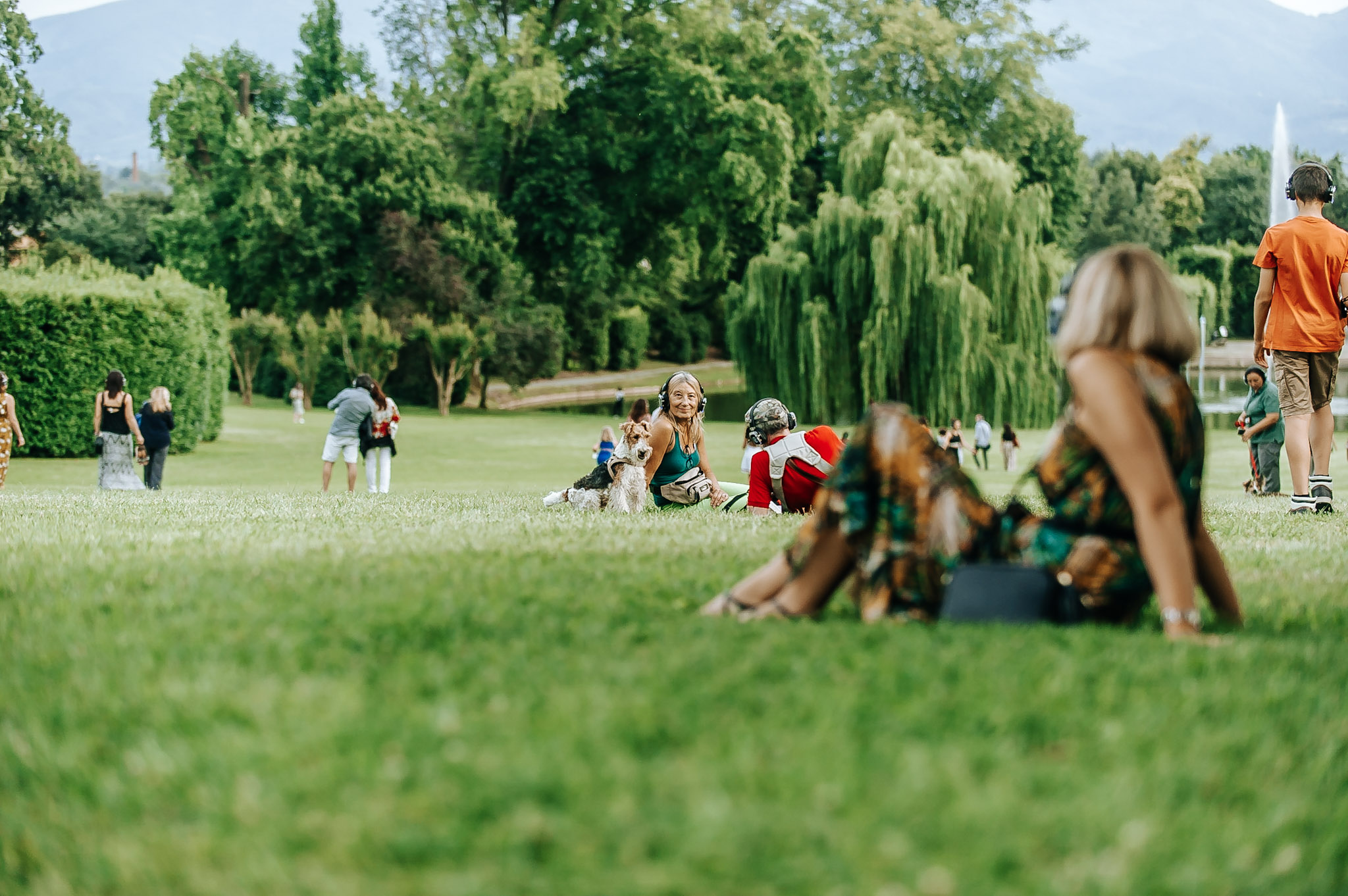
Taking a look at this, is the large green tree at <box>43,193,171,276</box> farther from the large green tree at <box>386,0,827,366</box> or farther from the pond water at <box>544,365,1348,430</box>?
the pond water at <box>544,365,1348,430</box>

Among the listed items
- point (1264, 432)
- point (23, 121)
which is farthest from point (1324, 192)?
point (23, 121)

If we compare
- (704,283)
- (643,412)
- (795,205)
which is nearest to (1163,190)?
(704,283)

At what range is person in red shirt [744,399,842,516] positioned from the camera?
9.76 meters

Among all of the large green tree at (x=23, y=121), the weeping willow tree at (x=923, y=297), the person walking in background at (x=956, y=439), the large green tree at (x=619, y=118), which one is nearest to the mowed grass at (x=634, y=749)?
the person walking in background at (x=956, y=439)

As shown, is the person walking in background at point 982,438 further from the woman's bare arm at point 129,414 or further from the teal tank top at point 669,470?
the teal tank top at point 669,470

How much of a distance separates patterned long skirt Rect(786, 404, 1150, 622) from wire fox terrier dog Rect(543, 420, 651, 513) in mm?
6415

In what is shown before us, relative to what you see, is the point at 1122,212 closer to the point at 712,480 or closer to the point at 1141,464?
the point at 712,480

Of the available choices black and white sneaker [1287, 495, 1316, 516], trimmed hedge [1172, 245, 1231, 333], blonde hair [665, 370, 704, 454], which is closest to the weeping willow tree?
blonde hair [665, 370, 704, 454]

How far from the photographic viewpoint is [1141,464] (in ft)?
12.5

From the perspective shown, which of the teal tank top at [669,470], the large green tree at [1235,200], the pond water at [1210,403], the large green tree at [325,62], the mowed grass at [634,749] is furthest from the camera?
the large green tree at [1235,200]

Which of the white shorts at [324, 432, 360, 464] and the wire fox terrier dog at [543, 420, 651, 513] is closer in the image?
the wire fox terrier dog at [543, 420, 651, 513]

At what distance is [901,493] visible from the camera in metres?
4.08

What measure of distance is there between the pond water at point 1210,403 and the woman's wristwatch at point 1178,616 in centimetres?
3970

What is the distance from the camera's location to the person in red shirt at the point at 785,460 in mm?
9758
